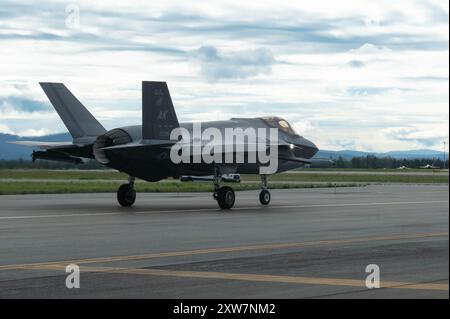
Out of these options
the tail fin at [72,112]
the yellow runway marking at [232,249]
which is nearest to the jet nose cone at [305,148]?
the tail fin at [72,112]

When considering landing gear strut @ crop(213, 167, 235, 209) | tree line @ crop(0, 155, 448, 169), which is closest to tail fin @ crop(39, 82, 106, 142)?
landing gear strut @ crop(213, 167, 235, 209)

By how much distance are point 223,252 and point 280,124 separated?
20425 millimetres

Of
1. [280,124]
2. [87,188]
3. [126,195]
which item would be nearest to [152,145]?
[126,195]

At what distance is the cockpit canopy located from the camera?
3775 centimetres

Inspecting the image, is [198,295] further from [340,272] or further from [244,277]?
[340,272]

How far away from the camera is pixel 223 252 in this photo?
1814cm

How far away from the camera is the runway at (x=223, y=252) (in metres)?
12.8

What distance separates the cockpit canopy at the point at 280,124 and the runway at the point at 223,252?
20.4 feet

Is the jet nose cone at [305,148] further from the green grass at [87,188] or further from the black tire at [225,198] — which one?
the green grass at [87,188]

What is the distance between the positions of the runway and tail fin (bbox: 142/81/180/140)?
2733 mm

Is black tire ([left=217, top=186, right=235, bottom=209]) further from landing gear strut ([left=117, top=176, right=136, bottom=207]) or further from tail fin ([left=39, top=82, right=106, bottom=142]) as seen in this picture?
tail fin ([left=39, top=82, right=106, bottom=142])

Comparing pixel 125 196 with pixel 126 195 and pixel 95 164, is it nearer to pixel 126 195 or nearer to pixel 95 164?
pixel 126 195

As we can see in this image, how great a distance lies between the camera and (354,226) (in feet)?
82.6
